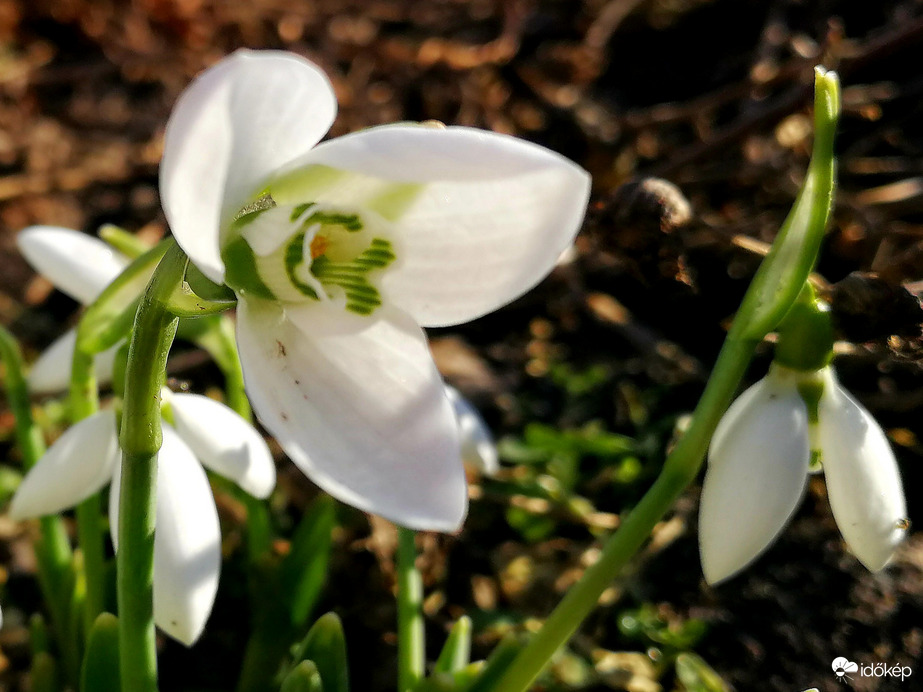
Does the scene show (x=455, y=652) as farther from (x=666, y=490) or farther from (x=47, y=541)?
(x=47, y=541)

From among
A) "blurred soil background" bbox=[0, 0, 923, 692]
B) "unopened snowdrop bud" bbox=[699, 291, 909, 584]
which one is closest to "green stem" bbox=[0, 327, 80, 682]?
"blurred soil background" bbox=[0, 0, 923, 692]

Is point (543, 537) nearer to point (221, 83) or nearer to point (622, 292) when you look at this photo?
point (622, 292)

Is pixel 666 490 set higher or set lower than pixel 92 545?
higher

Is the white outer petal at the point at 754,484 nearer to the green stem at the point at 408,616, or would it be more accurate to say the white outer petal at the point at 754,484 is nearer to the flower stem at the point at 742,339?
the flower stem at the point at 742,339

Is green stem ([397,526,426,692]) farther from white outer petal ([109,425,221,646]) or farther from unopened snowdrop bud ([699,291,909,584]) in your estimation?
unopened snowdrop bud ([699,291,909,584])

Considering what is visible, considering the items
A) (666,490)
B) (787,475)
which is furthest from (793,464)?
(666,490)
